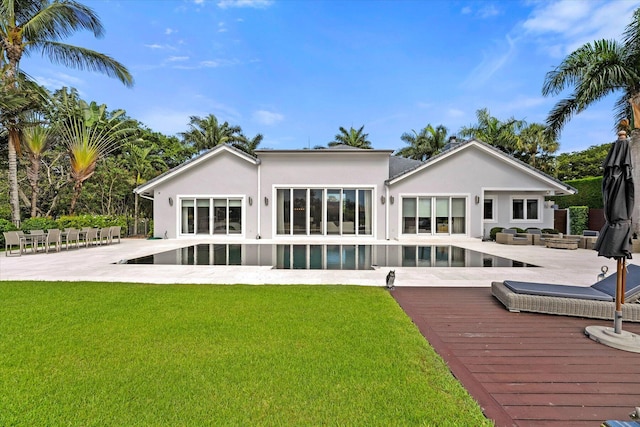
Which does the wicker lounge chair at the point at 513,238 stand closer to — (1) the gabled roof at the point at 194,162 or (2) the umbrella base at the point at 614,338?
(2) the umbrella base at the point at 614,338

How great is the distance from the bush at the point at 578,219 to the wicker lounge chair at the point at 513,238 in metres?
7.75

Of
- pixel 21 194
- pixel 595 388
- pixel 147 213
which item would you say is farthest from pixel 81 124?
pixel 595 388

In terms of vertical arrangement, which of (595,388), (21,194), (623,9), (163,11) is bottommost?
(595,388)

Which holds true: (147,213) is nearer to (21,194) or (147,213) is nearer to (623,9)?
(21,194)

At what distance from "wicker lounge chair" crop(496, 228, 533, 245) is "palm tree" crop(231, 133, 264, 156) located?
25.9 meters

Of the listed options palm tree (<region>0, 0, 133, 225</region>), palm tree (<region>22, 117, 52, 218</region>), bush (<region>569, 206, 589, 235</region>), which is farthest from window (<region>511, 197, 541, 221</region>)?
palm tree (<region>22, 117, 52, 218</region>)

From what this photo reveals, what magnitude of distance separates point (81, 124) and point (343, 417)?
2632 centimetres

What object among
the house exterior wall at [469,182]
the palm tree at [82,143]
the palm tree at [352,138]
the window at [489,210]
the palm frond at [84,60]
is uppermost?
the palm tree at [352,138]

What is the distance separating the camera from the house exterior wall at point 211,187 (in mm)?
19172

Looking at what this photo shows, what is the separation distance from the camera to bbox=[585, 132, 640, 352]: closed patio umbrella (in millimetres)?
4160

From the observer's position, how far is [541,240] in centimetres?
1627

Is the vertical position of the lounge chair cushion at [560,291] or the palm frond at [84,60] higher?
the palm frond at [84,60]

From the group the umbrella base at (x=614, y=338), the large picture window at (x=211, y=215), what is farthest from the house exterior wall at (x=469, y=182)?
the umbrella base at (x=614, y=338)

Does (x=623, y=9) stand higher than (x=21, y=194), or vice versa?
(x=623, y=9)
